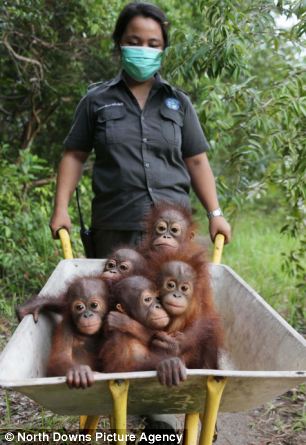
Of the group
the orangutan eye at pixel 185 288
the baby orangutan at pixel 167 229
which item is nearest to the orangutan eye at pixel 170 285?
the orangutan eye at pixel 185 288

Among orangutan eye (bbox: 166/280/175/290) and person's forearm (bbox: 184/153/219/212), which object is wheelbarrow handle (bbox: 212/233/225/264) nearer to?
person's forearm (bbox: 184/153/219/212)

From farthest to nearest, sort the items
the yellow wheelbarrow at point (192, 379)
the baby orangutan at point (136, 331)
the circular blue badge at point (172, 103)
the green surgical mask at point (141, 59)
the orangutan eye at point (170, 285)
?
the circular blue badge at point (172, 103) → the green surgical mask at point (141, 59) → the orangutan eye at point (170, 285) → the baby orangutan at point (136, 331) → the yellow wheelbarrow at point (192, 379)

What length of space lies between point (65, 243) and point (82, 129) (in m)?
0.63

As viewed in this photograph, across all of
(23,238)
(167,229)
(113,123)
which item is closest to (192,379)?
(167,229)

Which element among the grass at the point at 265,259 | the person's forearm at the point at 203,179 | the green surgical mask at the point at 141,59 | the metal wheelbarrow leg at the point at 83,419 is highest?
the green surgical mask at the point at 141,59

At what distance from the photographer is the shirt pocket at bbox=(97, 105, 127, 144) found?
123 inches

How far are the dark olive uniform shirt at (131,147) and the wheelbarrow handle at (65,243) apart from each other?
0.24 meters

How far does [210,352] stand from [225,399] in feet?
0.72

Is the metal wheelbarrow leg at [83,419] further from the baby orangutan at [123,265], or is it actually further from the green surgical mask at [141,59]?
the green surgical mask at [141,59]

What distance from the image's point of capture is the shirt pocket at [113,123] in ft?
10.2

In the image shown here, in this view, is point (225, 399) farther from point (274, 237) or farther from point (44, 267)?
point (274, 237)

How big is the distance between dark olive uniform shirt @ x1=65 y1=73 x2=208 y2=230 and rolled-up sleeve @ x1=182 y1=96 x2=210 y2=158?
0.02 metres

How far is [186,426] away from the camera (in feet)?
7.55

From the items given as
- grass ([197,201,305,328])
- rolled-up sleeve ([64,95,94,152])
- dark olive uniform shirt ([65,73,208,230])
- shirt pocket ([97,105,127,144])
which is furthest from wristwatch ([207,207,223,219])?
grass ([197,201,305,328])
